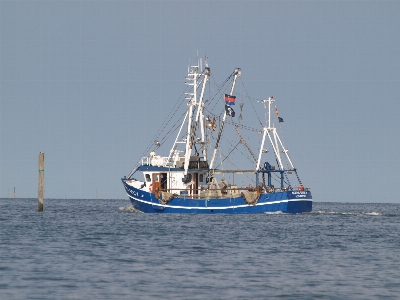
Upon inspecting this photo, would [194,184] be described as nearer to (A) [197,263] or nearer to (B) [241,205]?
(B) [241,205]

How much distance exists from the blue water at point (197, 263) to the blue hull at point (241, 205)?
1561cm

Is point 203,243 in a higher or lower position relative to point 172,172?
lower

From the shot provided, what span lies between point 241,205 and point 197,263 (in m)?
39.1

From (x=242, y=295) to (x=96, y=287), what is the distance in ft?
17.0

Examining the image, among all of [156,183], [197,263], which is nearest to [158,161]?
[156,183]

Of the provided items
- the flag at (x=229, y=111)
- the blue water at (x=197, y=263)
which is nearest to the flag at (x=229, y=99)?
the flag at (x=229, y=111)

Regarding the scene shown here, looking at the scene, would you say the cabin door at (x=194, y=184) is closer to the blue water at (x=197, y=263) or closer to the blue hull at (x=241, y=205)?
the blue hull at (x=241, y=205)

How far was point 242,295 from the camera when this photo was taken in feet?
90.2

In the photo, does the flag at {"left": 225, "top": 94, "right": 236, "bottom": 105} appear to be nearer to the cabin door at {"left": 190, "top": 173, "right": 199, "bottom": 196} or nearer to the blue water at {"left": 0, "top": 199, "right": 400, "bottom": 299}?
the cabin door at {"left": 190, "top": 173, "right": 199, "bottom": 196}

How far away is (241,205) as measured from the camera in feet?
244

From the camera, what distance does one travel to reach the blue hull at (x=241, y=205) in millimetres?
73312

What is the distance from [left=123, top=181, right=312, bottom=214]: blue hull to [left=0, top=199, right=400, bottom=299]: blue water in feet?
51.2

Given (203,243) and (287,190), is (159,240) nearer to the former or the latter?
(203,243)

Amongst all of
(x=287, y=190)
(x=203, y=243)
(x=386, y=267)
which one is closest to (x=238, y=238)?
(x=203, y=243)
